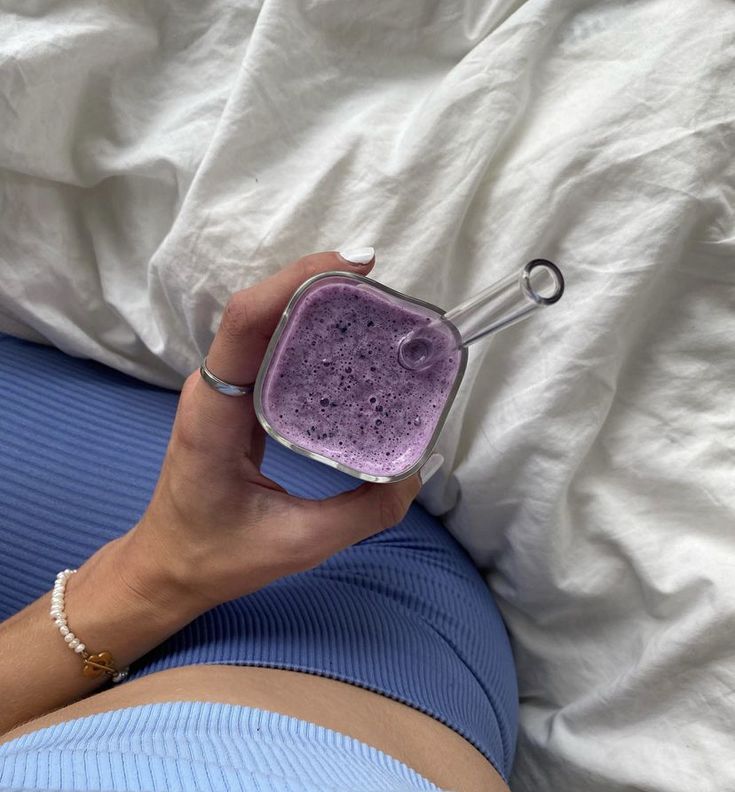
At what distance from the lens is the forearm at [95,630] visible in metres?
0.55

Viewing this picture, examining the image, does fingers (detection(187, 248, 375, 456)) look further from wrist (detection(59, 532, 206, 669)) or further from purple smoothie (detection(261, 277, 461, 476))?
wrist (detection(59, 532, 206, 669))

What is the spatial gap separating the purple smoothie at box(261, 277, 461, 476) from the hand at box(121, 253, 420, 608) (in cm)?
4

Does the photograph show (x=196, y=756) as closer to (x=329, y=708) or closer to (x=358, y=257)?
(x=329, y=708)

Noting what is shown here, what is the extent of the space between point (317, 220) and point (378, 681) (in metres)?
0.39

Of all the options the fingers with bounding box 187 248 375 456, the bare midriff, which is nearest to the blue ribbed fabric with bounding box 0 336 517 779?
the bare midriff

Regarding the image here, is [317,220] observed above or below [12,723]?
above

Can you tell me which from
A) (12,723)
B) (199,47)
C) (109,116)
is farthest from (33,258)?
(12,723)

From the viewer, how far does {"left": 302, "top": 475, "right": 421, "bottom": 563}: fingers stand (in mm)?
505

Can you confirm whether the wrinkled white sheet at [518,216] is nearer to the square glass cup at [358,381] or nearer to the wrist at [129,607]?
the square glass cup at [358,381]

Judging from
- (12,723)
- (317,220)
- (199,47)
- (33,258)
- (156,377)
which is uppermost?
(199,47)

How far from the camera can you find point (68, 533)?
63 cm

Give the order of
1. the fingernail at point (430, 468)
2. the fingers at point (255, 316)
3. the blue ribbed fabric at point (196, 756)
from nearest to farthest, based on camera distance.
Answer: the blue ribbed fabric at point (196, 756), the fingers at point (255, 316), the fingernail at point (430, 468)

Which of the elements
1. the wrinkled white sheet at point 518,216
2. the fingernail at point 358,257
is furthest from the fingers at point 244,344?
the wrinkled white sheet at point 518,216

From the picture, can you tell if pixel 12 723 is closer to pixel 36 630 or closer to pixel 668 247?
pixel 36 630
